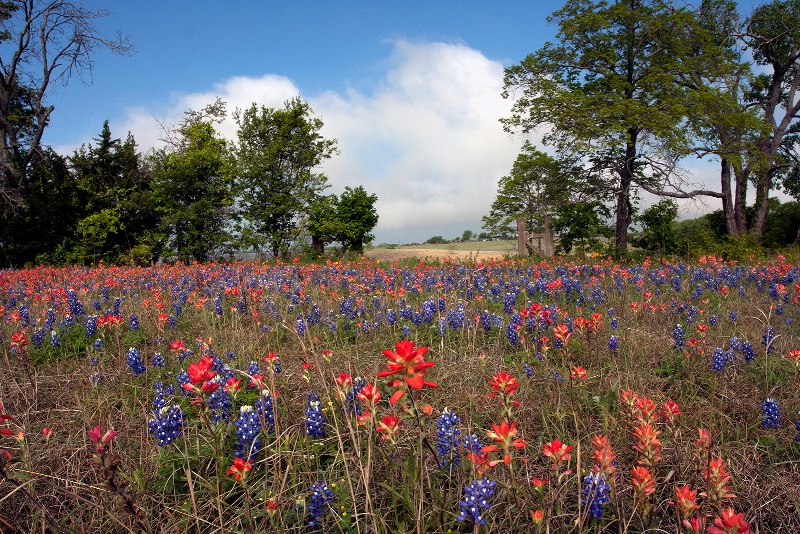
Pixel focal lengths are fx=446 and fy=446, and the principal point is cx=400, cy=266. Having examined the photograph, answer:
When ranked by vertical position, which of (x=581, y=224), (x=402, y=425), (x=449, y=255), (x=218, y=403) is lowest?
(x=402, y=425)

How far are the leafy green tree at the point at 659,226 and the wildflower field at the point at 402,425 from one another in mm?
13860

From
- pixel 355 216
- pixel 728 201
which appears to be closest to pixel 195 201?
pixel 355 216

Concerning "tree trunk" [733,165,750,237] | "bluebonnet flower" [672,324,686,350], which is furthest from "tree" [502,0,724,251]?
"bluebonnet flower" [672,324,686,350]

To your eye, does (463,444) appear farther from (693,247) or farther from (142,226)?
(142,226)

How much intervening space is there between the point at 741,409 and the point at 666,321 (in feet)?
7.43

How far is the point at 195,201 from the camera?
2272 cm

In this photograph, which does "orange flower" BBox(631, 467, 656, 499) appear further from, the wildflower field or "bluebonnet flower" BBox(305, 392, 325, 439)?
"bluebonnet flower" BBox(305, 392, 325, 439)

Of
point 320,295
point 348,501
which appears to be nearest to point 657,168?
point 320,295

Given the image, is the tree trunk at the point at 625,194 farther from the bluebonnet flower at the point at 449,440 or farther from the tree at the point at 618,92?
the bluebonnet flower at the point at 449,440

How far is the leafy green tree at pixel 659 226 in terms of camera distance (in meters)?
18.2

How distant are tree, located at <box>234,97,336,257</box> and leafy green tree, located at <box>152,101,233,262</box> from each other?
50.5 inches

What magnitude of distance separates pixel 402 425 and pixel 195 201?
23.0 metres

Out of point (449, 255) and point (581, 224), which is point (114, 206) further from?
point (581, 224)

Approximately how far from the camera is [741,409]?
2.96 m
